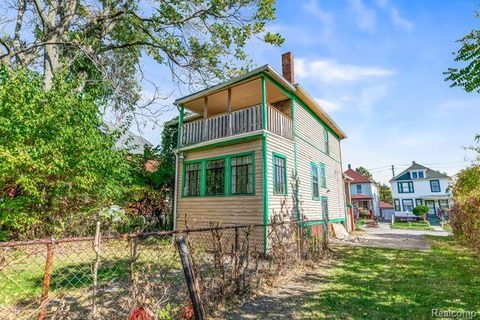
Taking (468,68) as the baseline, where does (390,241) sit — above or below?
below

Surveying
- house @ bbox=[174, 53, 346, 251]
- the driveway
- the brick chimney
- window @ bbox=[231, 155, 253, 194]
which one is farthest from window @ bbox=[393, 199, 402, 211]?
window @ bbox=[231, 155, 253, 194]

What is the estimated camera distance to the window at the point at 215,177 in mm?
10917

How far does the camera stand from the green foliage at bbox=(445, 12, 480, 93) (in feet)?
15.7

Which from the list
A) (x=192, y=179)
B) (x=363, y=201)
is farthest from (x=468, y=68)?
(x=363, y=201)

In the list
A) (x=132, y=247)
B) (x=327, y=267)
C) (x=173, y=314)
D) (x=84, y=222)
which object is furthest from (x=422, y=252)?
(x=84, y=222)

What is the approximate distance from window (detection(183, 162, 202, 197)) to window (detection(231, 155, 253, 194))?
2.03 metres

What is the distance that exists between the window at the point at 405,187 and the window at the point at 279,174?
40.6 m

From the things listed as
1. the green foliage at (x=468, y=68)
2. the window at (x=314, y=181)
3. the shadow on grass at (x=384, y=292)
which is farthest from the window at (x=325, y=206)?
the green foliage at (x=468, y=68)

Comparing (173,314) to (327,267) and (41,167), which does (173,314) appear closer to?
(327,267)

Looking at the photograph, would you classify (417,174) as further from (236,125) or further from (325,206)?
(236,125)

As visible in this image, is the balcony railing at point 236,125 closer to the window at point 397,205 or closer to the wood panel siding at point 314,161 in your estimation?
the wood panel siding at point 314,161

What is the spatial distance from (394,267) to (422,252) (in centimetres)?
389

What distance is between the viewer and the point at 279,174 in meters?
10.4

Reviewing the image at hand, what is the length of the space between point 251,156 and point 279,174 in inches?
56.6
